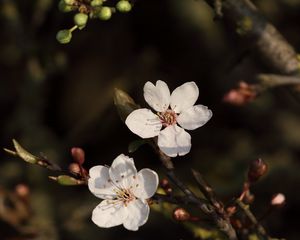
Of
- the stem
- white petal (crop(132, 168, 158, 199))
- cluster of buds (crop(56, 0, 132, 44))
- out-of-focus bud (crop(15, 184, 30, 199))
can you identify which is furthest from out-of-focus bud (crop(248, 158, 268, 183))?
out-of-focus bud (crop(15, 184, 30, 199))

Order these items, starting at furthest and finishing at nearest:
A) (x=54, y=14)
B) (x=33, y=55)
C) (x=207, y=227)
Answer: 1. (x=54, y=14)
2. (x=33, y=55)
3. (x=207, y=227)

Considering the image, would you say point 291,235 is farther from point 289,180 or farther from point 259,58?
point 259,58

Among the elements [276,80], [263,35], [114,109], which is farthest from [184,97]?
[114,109]

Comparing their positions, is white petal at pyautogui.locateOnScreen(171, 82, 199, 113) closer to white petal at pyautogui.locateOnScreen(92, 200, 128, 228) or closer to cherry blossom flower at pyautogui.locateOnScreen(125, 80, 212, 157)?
cherry blossom flower at pyautogui.locateOnScreen(125, 80, 212, 157)

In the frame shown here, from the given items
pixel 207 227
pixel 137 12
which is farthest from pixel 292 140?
pixel 207 227

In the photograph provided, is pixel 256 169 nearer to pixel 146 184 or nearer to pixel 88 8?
pixel 146 184
